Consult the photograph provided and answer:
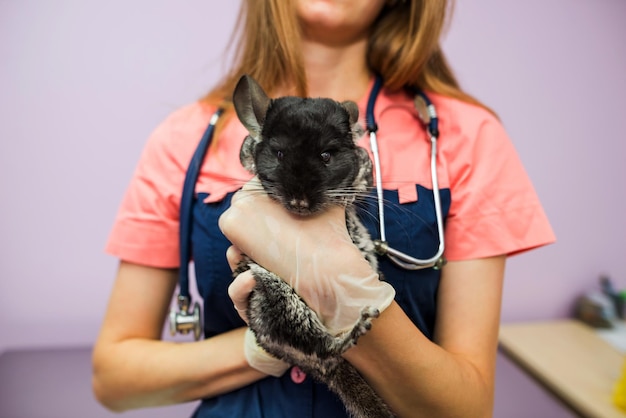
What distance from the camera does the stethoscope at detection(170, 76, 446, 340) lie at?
0.82 m

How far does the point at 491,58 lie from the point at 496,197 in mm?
990

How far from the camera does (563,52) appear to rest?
1722mm

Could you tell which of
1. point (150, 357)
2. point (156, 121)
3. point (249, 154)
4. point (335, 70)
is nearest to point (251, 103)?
point (249, 154)

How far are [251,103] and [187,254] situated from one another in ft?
1.25

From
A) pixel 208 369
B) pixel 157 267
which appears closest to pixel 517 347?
pixel 208 369

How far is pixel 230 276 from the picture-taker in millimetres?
872

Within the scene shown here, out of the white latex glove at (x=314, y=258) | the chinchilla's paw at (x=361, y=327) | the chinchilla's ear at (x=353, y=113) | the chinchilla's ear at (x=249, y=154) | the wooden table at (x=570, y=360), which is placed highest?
the chinchilla's ear at (x=353, y=113)

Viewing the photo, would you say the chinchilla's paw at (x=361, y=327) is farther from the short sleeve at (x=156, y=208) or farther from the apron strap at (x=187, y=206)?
the short sleeve at (x=156, y=208)

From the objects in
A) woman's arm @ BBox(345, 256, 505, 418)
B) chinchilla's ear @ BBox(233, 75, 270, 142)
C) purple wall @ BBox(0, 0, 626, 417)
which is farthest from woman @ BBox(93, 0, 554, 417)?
purple wall @ BBox(0, 0, 626, 417)

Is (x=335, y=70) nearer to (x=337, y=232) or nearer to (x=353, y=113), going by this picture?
(x=353, y=113)

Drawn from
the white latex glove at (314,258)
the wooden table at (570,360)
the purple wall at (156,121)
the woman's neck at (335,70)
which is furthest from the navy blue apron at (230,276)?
the wooden table at (570,360)

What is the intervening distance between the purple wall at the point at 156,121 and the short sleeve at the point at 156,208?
52cm

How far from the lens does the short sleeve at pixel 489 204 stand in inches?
35.9

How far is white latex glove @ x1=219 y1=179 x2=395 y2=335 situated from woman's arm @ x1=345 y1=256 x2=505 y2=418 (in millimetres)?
57
